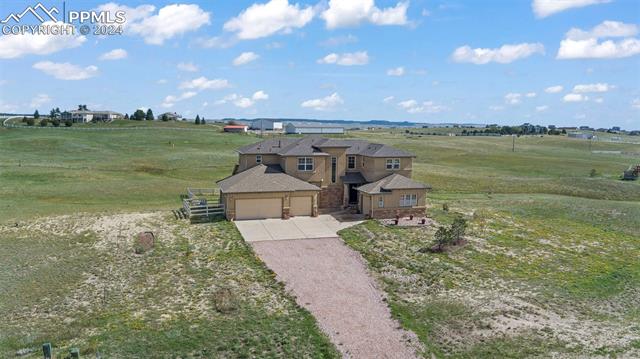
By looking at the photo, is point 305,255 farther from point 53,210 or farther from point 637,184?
point 637,184

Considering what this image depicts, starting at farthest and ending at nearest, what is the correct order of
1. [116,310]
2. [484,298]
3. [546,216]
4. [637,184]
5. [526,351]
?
[637,184]
[546,216]
[484,298]
[116,310]
[526,351]

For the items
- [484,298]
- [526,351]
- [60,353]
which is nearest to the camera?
[60,353]

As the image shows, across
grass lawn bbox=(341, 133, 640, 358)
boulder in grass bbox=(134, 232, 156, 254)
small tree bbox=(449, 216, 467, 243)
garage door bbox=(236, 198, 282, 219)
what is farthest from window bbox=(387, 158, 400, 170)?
boulder in grass bbox=(134, 232, 156, 254)

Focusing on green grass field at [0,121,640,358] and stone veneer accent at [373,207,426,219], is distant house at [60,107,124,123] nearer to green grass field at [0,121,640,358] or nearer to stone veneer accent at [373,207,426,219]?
green grass field at [0,121,640,358]

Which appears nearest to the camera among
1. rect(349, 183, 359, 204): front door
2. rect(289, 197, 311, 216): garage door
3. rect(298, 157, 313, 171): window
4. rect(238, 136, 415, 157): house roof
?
rect(289, 197, 311, 216): garage door

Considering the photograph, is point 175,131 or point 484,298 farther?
point 175,131

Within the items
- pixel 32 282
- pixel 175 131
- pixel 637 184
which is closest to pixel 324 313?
pixel 32 282

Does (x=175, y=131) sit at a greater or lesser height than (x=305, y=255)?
greater
